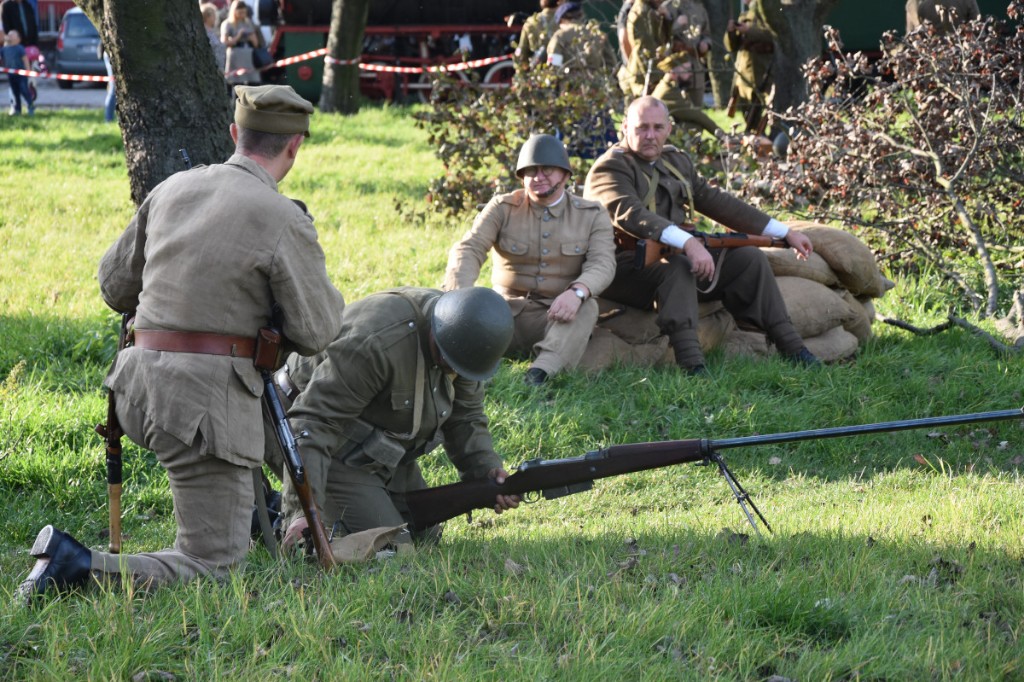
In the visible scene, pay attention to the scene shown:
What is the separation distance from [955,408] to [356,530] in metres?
4.31

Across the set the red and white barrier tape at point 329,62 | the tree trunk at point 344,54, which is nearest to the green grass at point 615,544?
the red and white barrier tape at point 329,62

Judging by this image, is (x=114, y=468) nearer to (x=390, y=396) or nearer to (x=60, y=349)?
(x=390, y=396)

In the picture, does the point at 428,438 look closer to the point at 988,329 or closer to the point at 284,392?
the point at 284,392

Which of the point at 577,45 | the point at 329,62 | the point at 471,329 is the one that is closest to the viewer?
the point at 471,329

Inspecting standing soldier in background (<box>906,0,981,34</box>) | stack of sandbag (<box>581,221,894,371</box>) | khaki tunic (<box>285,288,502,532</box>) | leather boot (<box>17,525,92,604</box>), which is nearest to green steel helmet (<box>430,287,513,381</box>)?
khaki tunic (<box>285,288,502,532</box>)

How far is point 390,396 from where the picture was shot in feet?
16.8

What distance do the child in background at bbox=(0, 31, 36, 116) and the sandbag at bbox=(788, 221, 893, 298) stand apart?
1527 centimetres

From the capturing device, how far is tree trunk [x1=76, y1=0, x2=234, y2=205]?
7.98m

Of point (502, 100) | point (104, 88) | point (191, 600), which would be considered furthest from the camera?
point (104, 88)

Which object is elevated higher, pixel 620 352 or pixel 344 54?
pixel 344 54

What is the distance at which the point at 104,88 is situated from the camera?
25.8 meters

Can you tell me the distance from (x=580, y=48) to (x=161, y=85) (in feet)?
19.3

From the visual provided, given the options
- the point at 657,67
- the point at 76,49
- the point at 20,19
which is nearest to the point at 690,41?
the point at 657,67

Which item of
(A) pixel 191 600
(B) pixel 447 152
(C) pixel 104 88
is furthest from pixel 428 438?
(C) pixel 104 88
